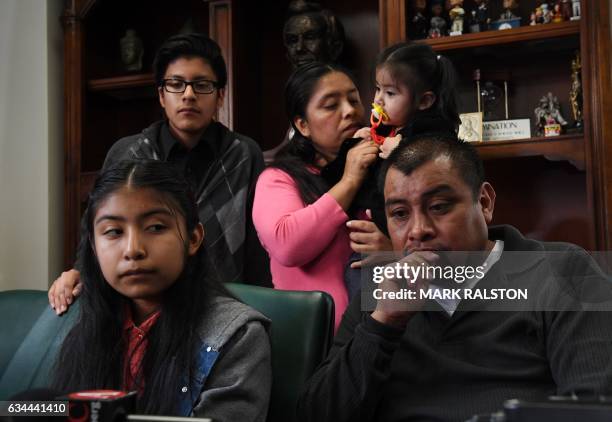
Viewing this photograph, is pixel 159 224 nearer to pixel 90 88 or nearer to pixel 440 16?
pixel 440 16

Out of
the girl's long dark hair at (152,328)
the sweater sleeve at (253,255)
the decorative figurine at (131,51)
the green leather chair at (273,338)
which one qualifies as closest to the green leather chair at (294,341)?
the green leather chair at (273,338)

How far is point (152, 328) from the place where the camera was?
116 cm

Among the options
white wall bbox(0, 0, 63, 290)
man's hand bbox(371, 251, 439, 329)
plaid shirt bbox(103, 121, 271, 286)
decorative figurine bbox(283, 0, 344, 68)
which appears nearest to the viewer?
man's hand bbox(371, 251, 439, 329)

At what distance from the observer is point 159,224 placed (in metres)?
1.13

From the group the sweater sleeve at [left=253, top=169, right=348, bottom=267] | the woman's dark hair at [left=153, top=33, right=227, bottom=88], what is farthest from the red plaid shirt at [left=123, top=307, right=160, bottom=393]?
the woman's dark hair at [left=153, top=33, right=227, bottom=88]

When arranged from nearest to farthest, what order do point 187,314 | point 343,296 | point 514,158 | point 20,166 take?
point 187,314, point 343,296, point 514,158, point 20,166

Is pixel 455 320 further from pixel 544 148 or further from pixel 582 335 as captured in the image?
pixel 544 148

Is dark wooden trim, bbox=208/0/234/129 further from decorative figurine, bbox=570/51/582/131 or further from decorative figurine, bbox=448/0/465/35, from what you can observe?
decorative figurine, bbox=570/51/582/131

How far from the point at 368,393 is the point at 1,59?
240cm

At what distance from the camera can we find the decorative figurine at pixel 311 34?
101 inches

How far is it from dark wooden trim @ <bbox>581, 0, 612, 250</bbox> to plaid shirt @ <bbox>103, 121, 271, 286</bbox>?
3.53ft

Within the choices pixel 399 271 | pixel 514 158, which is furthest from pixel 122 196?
pixel 514 158

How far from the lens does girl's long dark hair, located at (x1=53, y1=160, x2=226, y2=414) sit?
1061 millimetres

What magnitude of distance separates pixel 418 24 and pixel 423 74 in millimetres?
988
